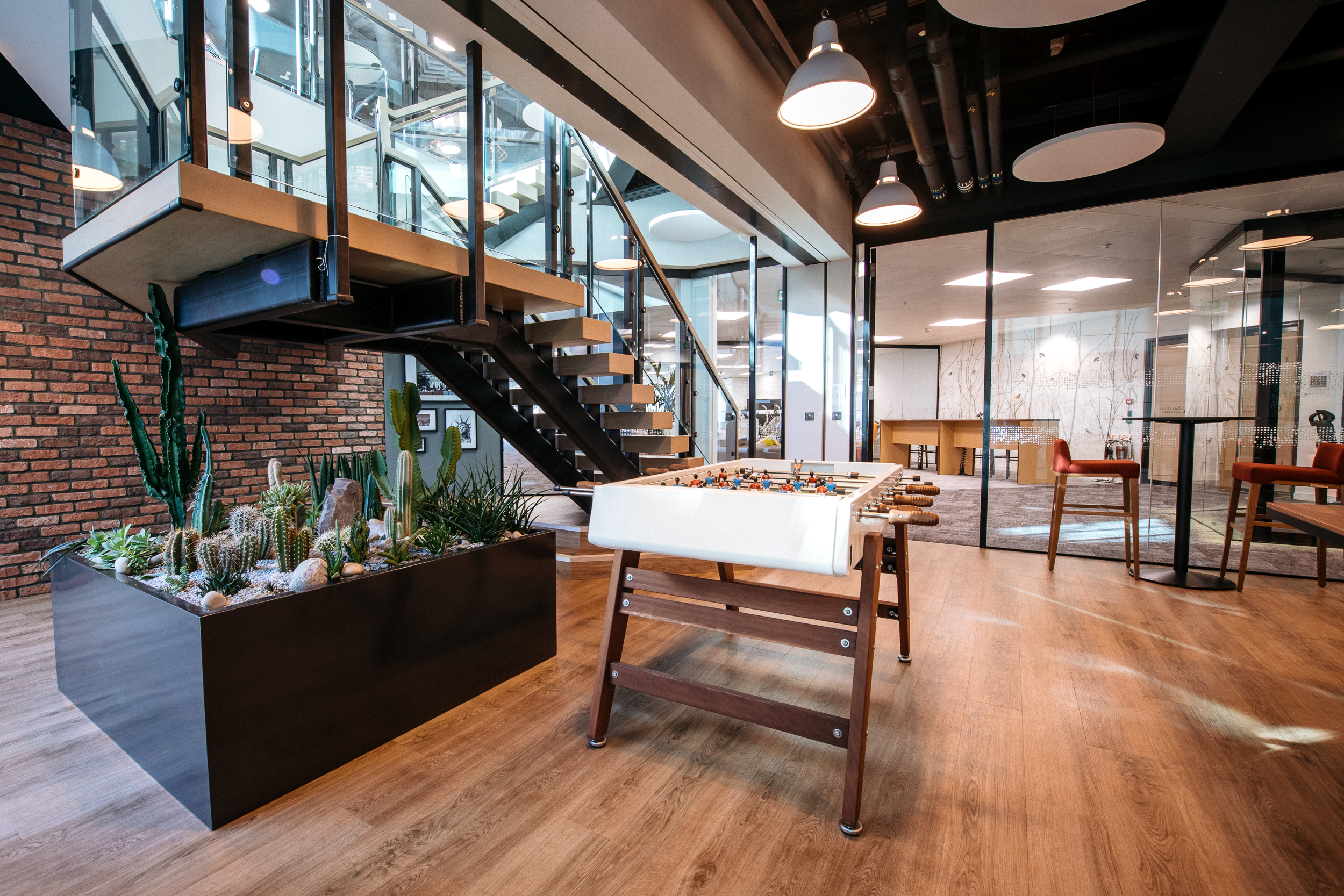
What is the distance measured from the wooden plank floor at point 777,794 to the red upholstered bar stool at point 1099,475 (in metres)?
1.35

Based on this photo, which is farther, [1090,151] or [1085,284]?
[1085,284]

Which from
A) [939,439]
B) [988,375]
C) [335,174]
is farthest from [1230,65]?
[939,439]

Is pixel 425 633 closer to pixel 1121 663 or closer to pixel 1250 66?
pixel 1121 663

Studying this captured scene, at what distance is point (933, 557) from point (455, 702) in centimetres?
→ 377

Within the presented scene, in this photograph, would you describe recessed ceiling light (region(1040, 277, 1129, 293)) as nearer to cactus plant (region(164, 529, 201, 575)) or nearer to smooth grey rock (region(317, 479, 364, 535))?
smooth grey rock (region(317, 479, 364, 535))

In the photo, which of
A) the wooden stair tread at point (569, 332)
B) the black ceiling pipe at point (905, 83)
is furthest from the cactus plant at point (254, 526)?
the black ceiling pipe at point (905, 83)

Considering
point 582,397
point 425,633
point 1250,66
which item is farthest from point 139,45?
point 1250,66

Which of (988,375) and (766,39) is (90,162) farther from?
(988,375)

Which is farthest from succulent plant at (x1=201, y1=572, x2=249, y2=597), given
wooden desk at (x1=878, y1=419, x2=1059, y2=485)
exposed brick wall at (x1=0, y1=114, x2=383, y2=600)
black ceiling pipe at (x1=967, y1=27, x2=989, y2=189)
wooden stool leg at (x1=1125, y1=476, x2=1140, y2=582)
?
wooden desk at (x1=878, y1=419, x2=1059, y2=485)

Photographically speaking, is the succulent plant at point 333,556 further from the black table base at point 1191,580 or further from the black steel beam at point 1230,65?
the black table base at point 1191,580

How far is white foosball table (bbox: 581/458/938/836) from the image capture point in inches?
59.2

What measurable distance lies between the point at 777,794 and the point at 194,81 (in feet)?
8.90

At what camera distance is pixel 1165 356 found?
421 cm

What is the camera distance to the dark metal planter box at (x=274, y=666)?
1.54 m
